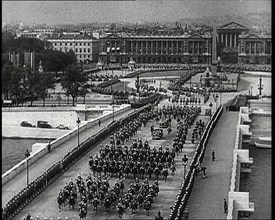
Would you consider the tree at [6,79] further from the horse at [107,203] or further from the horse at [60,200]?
the horse at [107,203]

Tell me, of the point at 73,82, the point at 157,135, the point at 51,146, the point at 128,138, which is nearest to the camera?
the point at 51,146

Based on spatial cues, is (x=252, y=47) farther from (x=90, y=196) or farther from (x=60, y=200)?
(x=60, y=200)

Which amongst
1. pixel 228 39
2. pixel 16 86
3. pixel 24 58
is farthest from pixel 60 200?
pixel 228 39

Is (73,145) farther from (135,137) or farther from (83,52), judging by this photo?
(83,52)

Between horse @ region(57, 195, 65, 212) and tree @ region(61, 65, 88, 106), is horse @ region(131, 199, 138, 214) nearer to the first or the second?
horse @ region(57, 195, 65, 212)

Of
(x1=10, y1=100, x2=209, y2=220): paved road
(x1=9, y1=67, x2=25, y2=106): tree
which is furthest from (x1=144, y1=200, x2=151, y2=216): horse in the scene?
(x1=9, y1=67, x2=25, y2=106): tree

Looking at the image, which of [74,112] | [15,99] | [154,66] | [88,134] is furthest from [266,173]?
[154,66]
